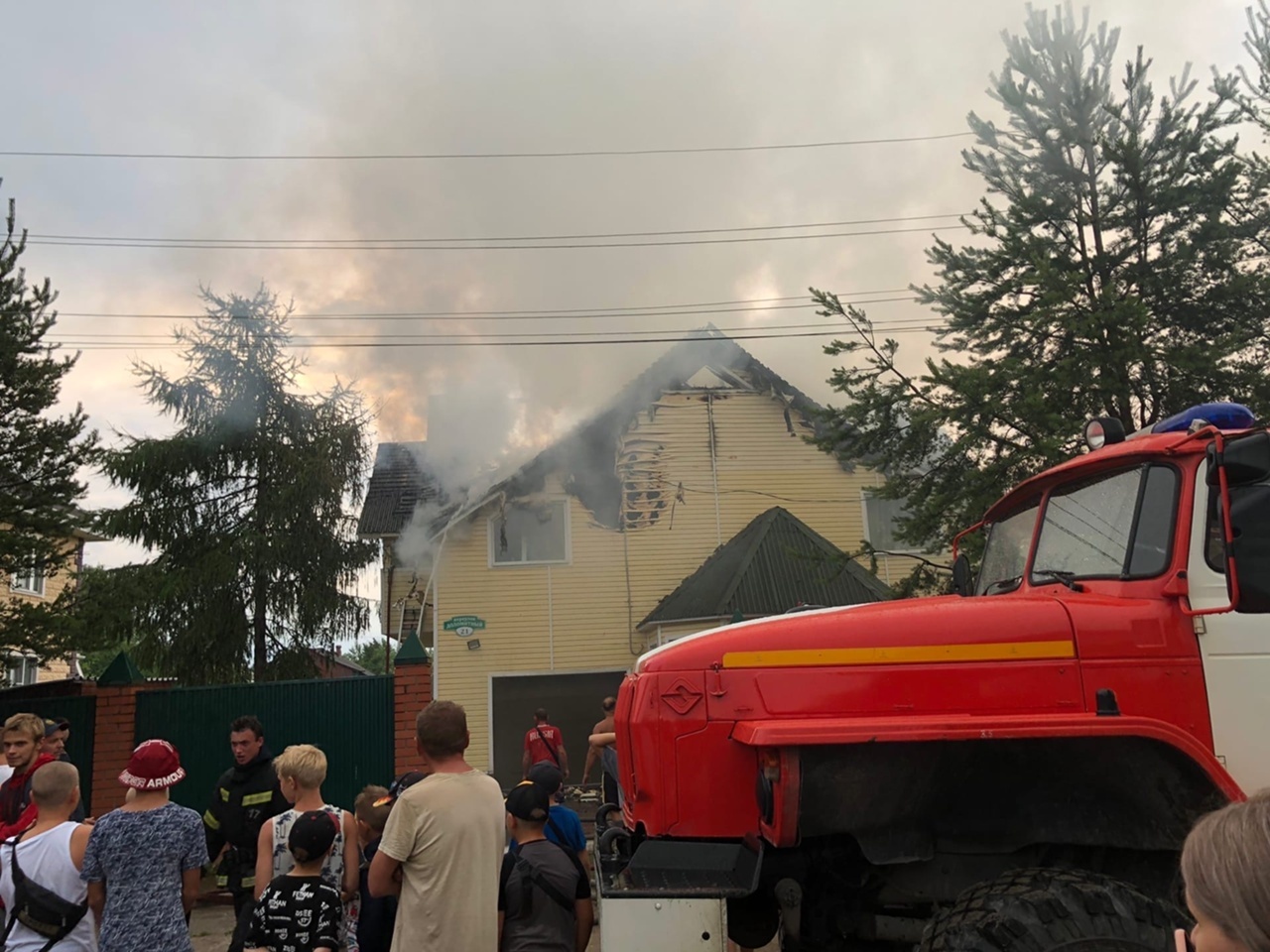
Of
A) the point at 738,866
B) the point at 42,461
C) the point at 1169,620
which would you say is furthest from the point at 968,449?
the point at 42,461

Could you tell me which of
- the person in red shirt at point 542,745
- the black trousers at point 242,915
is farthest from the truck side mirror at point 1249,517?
the person in red shirt at point 542,745

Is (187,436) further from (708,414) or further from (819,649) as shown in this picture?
(819,649)

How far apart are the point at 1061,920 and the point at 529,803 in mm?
2071

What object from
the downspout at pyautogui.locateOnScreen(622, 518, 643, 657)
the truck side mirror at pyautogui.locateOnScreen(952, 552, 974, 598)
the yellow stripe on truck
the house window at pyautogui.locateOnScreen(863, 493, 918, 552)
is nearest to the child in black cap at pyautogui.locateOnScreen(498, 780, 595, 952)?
the yellow stripe on truck

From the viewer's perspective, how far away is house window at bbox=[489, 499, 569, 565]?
16.7m

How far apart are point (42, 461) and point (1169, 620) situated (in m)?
12.0

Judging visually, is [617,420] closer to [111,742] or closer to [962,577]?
[111,742]

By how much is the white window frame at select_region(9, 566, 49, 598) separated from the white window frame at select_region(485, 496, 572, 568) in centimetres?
685

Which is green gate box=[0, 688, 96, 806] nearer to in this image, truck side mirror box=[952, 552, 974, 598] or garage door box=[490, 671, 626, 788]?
garage door box=[490, 671, 626, 788]

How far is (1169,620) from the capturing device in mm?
3490

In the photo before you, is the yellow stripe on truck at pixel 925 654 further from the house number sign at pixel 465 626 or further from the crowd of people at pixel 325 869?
the house number sign at pixel 465 626

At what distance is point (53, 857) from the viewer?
155 inches

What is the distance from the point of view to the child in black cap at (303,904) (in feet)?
11.7

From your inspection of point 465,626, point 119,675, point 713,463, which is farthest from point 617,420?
point 119,675
